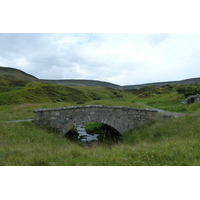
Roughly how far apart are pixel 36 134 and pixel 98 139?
5.85 metres

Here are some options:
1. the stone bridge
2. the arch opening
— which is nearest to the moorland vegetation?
the arch opening

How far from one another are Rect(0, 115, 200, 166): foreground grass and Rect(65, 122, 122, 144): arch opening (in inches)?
88.5

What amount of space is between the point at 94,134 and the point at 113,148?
346 inches

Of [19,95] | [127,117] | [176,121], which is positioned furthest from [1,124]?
[19,95]

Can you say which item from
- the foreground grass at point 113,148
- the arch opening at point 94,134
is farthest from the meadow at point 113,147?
the arch opening at point 94,134

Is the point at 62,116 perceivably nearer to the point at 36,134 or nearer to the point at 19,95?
the point at 36,134

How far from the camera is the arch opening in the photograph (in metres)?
13.0

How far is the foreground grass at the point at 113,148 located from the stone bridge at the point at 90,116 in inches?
27.4

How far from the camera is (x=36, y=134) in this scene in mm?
9406

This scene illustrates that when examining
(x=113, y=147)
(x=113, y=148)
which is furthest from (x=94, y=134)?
(x=113, y=148)

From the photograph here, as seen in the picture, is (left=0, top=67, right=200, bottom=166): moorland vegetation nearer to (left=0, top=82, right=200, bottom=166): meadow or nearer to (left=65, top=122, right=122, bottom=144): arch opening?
(left=0, top=82, right=200, bottom=166): meadow

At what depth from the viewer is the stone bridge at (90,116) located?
1103cm

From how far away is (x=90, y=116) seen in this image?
37.2 feet

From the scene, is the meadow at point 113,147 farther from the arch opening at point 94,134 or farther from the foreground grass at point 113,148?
the arch opening at point 94,134
